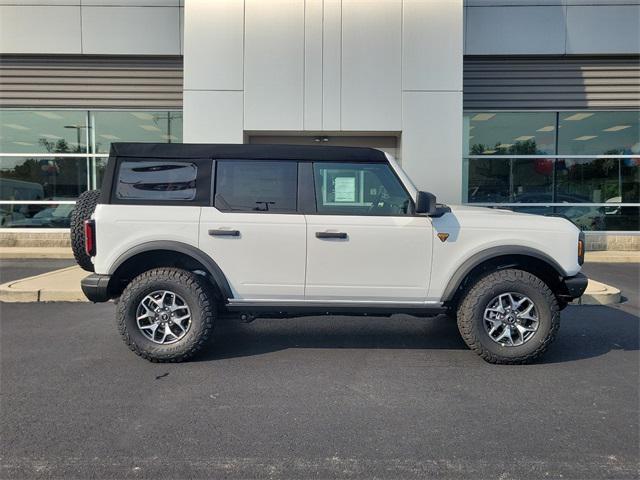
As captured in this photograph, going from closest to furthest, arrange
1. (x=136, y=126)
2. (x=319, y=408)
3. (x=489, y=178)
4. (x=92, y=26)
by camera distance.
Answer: (x=319, y=408)
(x=92, y=26)
(x=489, y=178)
(x=136, y=126)

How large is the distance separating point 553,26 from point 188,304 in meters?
11.3

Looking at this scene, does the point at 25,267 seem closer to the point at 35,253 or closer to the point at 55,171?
the point at 35,253

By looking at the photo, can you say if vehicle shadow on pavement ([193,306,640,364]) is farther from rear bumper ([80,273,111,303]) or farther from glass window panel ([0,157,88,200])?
glass window panel ([0,157,88,200])

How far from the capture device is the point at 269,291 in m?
4.31

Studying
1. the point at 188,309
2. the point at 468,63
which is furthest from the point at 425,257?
the point at 468,63

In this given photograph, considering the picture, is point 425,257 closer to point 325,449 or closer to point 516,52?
point 325,449

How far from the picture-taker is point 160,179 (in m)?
4.33

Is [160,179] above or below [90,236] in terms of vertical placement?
above

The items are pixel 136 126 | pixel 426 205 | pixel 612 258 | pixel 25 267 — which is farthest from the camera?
pixel 136 126

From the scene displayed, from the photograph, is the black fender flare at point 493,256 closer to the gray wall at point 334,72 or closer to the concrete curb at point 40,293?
the concrete curb at point 40,293

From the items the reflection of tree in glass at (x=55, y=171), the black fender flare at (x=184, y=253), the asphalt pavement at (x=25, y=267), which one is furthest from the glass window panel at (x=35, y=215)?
the black fender flare at (x=184, y=253)

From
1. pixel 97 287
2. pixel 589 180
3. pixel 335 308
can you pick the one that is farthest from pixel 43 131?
pixel 589 180

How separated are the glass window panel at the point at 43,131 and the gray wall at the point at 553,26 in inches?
407

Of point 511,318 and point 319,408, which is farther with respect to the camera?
point 511,318
